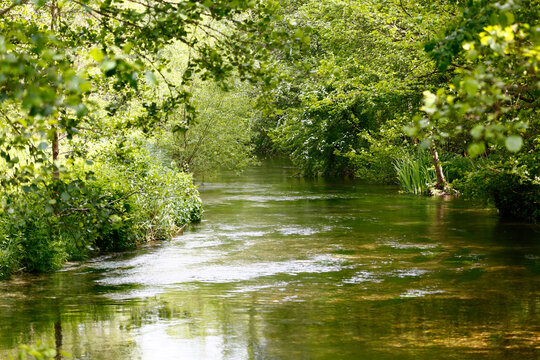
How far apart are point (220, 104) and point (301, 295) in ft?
65.0

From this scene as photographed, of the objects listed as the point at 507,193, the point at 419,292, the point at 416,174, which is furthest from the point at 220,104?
the point at 419,292

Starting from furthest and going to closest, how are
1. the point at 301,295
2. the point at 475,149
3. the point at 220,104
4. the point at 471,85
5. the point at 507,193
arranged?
1. the point at 220,104
2. the point at 507,193
3. the point at 301,295
4. the point at 475,149
5. the point at 471,85

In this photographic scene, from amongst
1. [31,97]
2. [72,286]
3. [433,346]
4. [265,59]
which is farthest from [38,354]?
[72,286]

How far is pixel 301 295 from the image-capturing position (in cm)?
1105

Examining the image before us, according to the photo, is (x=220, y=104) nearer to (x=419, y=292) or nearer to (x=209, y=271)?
(x=209, y=271)

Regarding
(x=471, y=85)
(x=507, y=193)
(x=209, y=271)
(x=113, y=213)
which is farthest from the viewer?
(x=507, y=193)

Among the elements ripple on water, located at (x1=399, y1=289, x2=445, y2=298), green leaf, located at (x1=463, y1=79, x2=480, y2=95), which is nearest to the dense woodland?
green leaf, located at (x1=463, y1=79, x2=480, y2=95)

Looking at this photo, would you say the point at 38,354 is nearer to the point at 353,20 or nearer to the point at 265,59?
the point at 265,59

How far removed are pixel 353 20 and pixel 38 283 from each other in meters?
16.5

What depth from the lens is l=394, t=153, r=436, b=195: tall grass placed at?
25.6 meters

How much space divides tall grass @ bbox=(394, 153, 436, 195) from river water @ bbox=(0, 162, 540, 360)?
610 cm

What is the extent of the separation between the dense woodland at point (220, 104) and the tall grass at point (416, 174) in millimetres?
93

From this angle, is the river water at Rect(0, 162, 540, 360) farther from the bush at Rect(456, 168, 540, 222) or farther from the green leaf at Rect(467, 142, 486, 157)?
the green leaf at Rect(467, 142, 486, 157)

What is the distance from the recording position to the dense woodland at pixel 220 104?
3.73 meters
